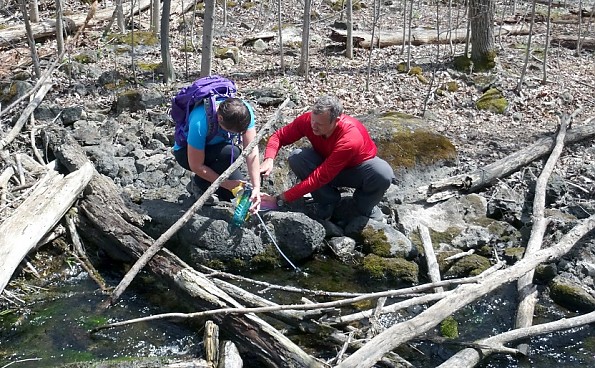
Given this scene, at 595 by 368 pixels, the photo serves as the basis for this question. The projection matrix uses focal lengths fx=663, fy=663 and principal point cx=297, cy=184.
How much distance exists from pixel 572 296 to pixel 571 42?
897cm

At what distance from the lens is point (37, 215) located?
5.64 m

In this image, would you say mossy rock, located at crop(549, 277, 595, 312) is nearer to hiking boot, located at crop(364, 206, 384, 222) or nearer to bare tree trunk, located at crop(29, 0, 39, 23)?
hiking boot, located at crop(364, 206, 384, 222)

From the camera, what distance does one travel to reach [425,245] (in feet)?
19.9

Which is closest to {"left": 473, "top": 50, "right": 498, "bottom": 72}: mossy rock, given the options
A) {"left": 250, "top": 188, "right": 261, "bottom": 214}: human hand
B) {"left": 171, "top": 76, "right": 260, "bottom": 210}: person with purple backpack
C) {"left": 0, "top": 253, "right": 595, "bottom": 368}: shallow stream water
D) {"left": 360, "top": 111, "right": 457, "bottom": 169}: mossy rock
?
{"left": 360, "top": 111, "right": 457, "bottom": 169}: mossy rock

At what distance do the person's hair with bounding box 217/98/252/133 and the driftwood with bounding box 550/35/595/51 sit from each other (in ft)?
30.9

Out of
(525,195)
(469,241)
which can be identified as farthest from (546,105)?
(469,241)

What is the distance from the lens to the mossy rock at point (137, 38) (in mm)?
12422

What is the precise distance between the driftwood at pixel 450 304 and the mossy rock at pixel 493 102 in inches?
143

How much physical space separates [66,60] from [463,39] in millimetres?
7474

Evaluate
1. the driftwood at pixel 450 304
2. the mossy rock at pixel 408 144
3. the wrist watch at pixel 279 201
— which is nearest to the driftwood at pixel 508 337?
the driftwood at pixel 450 304

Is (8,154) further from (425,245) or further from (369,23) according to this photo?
(369,23)

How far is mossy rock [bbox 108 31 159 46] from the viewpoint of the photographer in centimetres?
1242

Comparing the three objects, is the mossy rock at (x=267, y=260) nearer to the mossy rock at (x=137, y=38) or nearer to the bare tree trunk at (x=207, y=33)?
the bare tree trunk at (x=207, y=33)

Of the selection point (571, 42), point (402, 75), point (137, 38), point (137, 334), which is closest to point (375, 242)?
point (137, 334)
